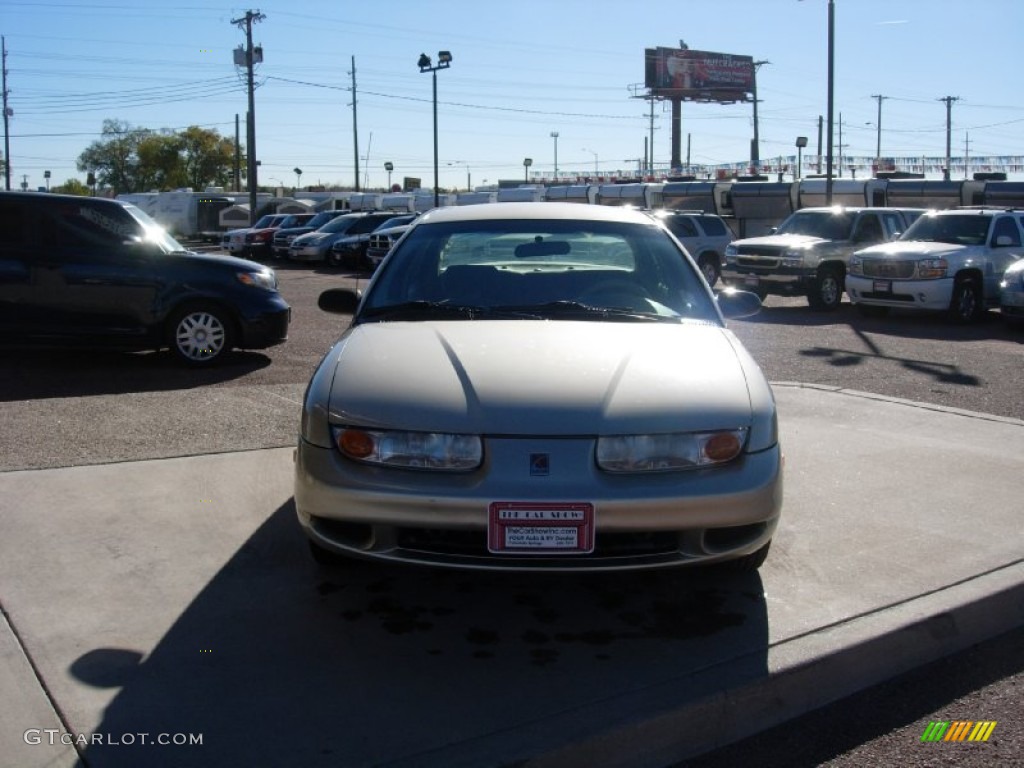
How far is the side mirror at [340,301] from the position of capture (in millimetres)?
5484

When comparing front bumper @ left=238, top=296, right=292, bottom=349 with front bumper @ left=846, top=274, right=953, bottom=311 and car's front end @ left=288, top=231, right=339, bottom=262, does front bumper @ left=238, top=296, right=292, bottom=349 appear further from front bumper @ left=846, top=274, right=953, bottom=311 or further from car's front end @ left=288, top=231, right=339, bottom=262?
car's front end @ left=288, top=231, right=339, bottom=262

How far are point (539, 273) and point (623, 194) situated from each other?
113ft

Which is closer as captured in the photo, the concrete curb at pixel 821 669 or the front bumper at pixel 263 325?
the concrete curb at pixel 821 669

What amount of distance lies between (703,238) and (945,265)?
24.9 feet

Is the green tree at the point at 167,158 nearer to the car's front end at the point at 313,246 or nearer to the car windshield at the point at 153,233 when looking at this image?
the car's front end at the point at 313,246

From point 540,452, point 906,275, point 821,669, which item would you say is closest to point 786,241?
point 906,275

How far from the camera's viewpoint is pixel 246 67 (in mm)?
49000

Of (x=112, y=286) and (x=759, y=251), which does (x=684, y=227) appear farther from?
(x=112, y=286)

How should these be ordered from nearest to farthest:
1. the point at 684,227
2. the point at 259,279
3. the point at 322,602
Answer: the point at 322,602 → the point at 259,279 → the point at 684,227

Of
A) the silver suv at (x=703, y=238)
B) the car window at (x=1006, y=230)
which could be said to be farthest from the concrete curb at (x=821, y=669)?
the silver suv at (x=703, y=238)

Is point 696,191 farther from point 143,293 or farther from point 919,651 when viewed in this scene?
point 919,651

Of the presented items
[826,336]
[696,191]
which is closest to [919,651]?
[826,336]

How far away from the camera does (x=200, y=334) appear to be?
32.9ft

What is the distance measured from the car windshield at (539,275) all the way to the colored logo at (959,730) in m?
2.03
